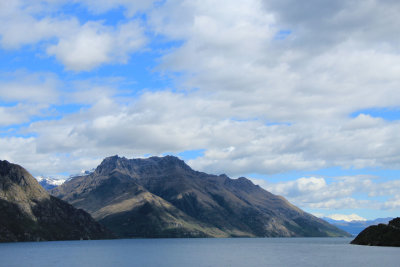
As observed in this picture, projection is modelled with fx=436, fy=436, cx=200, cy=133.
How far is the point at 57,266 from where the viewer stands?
183m

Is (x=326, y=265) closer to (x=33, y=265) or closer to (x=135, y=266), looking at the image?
(x=135, y=266)

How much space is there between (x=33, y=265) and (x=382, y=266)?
143m

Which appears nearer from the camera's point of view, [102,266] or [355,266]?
[355,266]

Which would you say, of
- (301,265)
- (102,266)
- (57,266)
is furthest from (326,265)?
(57,266)

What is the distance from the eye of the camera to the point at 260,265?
7298 inches

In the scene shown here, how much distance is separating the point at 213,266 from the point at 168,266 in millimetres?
18995

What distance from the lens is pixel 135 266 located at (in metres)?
182

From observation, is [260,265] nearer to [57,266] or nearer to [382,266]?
[382,266]

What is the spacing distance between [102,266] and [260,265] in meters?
67.7

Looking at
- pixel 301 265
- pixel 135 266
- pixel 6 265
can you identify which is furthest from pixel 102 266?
pixel 301 265

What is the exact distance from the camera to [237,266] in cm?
18388

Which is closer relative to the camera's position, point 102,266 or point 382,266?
point 382,266

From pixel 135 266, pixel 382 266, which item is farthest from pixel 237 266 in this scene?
pixel 382 266

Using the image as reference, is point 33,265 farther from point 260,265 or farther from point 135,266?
point 260,265
